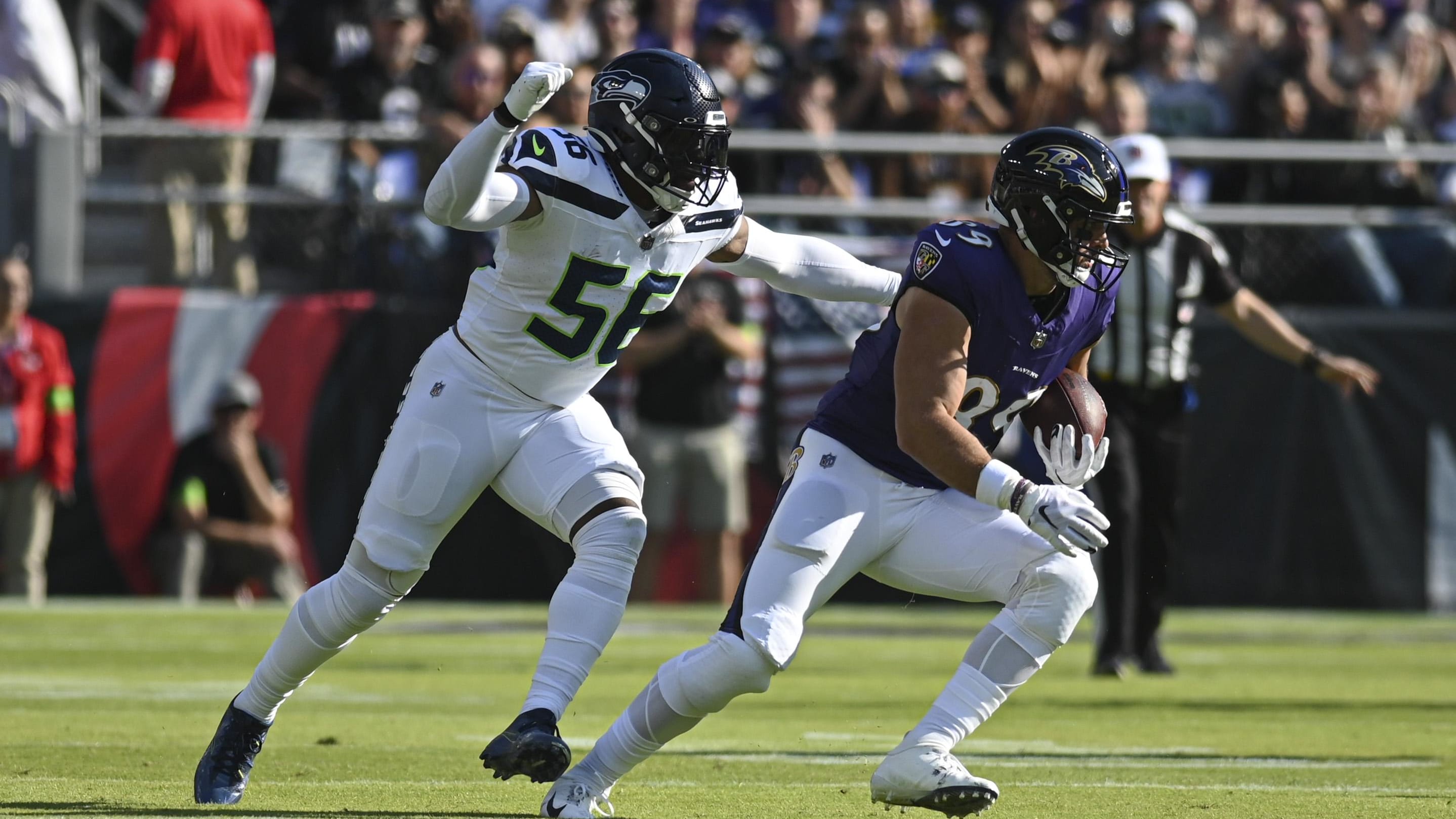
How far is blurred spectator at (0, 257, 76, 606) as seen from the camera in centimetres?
1092

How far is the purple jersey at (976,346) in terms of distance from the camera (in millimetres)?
4574

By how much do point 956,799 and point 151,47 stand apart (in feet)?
27.4

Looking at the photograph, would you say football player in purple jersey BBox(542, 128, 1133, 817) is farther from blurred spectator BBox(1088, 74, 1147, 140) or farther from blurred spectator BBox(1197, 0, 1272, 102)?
blurred spectator BBox(1197, 0, 1272, 102)

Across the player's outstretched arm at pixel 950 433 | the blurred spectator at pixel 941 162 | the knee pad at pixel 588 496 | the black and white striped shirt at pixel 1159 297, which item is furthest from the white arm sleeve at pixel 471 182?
the blurred spectator at pixel 941 162

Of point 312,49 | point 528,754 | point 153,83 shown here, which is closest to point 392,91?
point 312,49

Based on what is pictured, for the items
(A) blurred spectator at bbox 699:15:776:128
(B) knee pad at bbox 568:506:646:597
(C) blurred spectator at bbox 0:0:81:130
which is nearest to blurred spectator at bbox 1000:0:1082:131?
(A) blurred spectator at bbox 699:15:776:128

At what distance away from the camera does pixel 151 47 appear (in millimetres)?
11266

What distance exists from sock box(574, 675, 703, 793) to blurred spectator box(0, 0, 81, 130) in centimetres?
789

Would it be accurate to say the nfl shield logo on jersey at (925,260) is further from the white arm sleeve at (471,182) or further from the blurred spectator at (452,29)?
the blurred spectator at (452,29)

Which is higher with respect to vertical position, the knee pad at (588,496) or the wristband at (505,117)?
the wristband at (505,117)

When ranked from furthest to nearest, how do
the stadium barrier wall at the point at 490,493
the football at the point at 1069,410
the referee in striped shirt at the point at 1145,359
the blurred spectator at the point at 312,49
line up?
the blurred spectator at the point at 312,49 → the stadium barrier wall at the point at 490,493 → the referee in striped shirt at the point at 1145,359 → the football at the point at 1069,410

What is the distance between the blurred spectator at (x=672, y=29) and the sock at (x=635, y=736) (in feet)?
26.6

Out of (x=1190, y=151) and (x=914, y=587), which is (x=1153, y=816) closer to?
(x=914, y=587)

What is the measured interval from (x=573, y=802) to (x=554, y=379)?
1.09 metres
